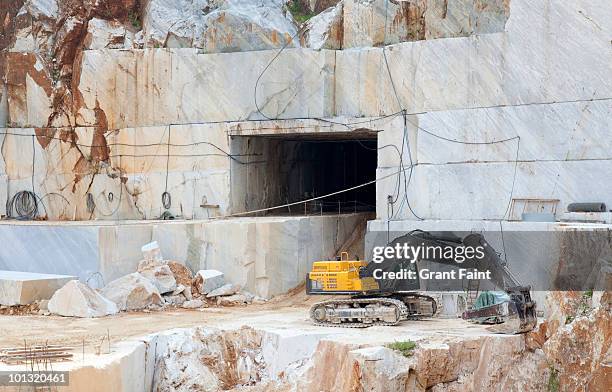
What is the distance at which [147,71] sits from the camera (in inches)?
1248

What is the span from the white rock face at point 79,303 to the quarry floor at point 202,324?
249mm

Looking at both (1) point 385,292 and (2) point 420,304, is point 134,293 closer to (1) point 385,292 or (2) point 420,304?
(1) point 385,292

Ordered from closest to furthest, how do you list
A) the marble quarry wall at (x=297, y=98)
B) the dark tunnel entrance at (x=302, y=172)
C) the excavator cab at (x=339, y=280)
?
1. the excavator cab at (x=339, y=280)
2. the marble quarry wall at (x=297, y=98)
3. the dark tunnel entrance at (x=302, y=172)

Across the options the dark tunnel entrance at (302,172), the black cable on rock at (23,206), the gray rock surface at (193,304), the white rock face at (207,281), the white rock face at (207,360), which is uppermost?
the dark tunnel entrance at (302,172)

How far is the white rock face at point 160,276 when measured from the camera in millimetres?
27891

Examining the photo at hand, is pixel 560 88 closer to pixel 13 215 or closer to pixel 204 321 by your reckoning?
pixel 204 321

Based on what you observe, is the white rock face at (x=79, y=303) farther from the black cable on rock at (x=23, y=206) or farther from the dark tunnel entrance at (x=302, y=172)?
the black cable on rock at (x=23, y=206)

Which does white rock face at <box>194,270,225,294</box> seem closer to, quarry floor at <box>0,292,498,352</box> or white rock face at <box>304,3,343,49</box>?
quarry floor at <box>0,292,498,352</box>

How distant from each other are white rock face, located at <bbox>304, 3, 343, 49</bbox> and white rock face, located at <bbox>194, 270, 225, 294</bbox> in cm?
679

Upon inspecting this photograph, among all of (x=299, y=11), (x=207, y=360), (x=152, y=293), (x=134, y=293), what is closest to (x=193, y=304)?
(x=152, y=293)

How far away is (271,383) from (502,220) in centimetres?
789

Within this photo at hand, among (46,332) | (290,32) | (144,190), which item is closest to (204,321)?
(46,332)

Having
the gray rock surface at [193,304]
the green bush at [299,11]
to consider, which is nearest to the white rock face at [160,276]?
the gray rock surface at [193,304]

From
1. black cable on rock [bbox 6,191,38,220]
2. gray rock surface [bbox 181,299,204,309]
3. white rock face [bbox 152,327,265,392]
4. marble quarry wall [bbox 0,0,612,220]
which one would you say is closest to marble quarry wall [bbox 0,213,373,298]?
gray rock surface [bbox 181,299,204,309]
